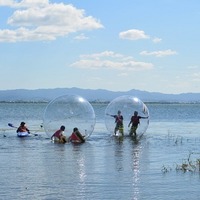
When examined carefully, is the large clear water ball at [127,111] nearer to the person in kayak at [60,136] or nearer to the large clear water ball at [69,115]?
the large clear water ball at [69,115]

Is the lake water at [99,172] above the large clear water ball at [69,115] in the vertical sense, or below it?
below

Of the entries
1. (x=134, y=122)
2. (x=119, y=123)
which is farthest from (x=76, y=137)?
(x=134, y=122)

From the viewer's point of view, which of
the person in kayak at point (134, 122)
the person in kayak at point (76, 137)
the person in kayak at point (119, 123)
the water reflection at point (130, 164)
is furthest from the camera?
the person in kayak at point (119, 123)

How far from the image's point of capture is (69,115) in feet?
98.4

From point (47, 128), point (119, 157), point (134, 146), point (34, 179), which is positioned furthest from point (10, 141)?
point (34, 179)

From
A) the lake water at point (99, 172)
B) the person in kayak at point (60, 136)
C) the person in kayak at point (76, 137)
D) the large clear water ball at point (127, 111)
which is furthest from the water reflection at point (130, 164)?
the person in kayak at point (60, 136)

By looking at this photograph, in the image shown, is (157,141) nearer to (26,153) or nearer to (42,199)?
(26,153)

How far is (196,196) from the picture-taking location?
15484mm

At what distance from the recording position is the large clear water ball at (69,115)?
3022 cm

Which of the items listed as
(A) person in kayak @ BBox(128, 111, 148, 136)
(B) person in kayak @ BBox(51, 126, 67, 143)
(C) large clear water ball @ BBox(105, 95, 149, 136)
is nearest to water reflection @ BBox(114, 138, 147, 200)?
(A) person in kayak @ BBox(128, 111, 148, 136)

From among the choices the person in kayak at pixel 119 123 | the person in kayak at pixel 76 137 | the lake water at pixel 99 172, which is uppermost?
the person in kayak at pixel 119 123

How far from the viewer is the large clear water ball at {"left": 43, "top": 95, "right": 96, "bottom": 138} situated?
30.2 metres

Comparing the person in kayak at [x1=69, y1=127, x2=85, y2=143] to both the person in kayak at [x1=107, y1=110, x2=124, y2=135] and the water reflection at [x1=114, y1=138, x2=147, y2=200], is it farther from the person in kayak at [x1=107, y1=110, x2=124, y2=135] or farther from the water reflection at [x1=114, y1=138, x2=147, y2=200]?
the person in kayak at [x1=107, y1=110, x2=124, y2=135]

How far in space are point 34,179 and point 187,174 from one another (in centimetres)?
493
